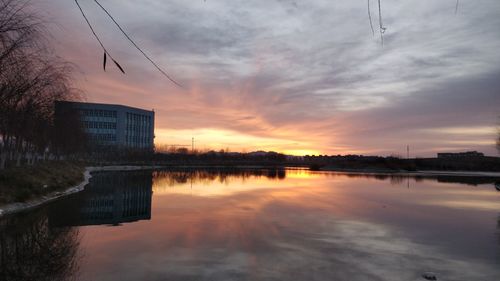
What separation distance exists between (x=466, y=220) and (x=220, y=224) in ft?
50.5

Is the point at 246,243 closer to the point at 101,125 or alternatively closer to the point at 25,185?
the point at 25,185

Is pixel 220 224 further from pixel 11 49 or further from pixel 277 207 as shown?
pixel 11 49

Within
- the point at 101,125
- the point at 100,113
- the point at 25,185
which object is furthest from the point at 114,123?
the point at 25,185

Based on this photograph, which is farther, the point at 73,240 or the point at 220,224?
the point at 220,224

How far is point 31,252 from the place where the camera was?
14062mm

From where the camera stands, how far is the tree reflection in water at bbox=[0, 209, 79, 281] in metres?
11.6

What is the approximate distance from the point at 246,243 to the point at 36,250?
26.2 feet

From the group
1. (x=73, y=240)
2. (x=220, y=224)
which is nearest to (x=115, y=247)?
(x=73, y=240)

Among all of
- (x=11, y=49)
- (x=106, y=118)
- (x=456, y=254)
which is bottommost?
(x=456, y=254)

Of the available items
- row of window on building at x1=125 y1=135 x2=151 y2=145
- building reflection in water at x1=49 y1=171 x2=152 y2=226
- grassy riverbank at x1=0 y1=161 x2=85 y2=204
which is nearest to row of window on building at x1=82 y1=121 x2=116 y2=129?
row of window on building at x1=125 y1=135 x2=151 y2=145

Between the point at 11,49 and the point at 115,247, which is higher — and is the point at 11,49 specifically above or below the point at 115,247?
above

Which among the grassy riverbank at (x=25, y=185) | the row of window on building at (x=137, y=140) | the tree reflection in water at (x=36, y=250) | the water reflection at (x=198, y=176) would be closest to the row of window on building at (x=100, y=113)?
the row of window on building at (x=137, y=140)

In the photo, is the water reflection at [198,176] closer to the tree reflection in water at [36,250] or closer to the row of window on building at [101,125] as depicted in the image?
the tree reflection in water at [36,250]

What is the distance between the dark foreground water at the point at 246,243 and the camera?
12.1 meters
